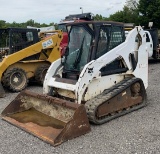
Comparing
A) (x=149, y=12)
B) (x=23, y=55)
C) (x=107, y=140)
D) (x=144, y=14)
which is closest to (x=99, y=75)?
(x=107, y=140)

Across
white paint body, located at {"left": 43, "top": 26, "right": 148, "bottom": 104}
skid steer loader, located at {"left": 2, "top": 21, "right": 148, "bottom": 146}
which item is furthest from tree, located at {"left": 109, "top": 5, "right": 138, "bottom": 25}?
skid steer loader, located at {"left": 2, "top": 21, "right": 148, "bottom": 146}

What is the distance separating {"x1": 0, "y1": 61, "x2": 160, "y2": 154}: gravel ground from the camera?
4.90 meters

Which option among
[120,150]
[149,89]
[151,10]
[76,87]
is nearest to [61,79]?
[76,87]

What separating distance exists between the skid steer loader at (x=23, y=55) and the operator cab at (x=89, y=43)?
128 inches

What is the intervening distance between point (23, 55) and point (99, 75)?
4.51m

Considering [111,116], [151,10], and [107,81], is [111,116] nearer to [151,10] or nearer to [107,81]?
[107,81]

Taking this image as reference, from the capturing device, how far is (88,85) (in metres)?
6.30

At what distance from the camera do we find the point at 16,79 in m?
10.0

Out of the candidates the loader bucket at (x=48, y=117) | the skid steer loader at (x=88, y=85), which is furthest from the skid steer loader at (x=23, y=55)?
the skid steer loader at (x=88, y=85)

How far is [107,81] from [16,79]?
427 cm

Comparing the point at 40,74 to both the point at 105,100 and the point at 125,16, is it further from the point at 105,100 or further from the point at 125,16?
the point at 125,16

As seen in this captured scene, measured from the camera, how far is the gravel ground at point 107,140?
4.90 metres

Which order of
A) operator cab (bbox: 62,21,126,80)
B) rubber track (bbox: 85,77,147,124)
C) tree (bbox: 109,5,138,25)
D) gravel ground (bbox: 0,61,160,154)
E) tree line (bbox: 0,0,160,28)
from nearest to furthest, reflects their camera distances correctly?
gravel ground (bbox: 0,61,160,154) → rubber track (bbox: 85,77,147,124) → operator cab (bbox: 62,21,126,80) → tree line (bbox: 0,0,160,28) → tree (bbox: 109,5,138,25)

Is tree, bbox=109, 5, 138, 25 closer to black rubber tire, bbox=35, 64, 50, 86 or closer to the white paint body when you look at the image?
black rubber tire, bbox=35, 64, 50, 86
